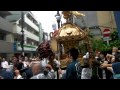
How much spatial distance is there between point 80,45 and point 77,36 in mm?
346

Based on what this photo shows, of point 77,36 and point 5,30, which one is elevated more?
point 5,30
